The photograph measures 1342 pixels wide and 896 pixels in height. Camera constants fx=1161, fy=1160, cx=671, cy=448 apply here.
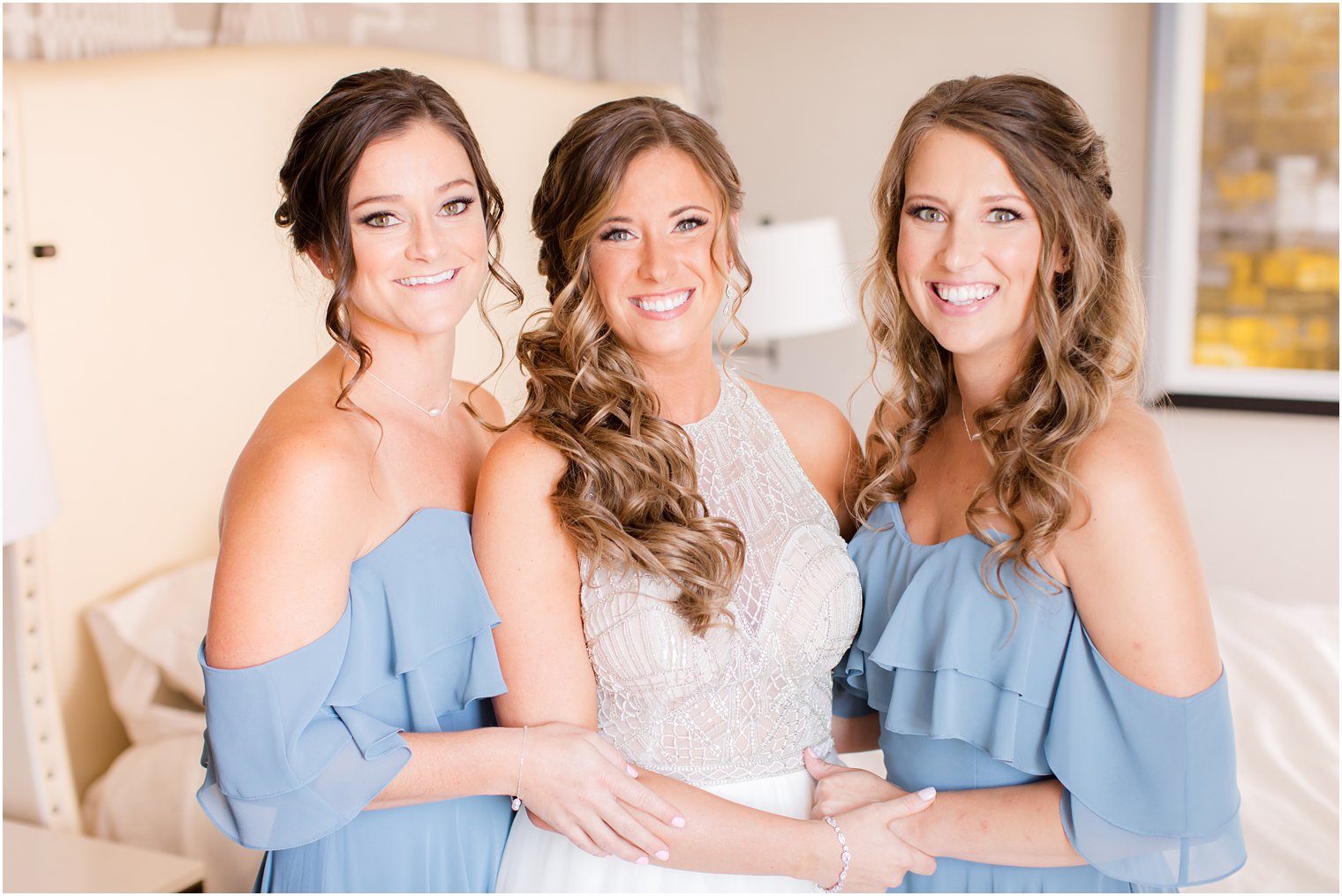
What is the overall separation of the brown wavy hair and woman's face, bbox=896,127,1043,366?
2.04ft

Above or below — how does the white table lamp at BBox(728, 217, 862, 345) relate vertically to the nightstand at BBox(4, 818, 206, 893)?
above

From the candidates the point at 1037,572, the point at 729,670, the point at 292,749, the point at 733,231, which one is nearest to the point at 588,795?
the point at 729,670

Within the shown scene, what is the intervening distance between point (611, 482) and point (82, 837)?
140 cm

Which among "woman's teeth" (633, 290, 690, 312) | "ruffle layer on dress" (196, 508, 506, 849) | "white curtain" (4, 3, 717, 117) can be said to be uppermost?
"white curtain" (4, 3, 717, 117)

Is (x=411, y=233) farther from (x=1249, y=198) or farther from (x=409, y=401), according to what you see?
(x=1249, y=198)

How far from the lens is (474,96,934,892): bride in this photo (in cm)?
160

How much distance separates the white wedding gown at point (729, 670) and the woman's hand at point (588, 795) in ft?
0.33

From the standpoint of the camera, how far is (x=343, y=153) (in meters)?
1.59

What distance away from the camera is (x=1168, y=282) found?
467cm

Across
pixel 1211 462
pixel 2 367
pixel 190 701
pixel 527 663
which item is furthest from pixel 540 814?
pixel 1211 462

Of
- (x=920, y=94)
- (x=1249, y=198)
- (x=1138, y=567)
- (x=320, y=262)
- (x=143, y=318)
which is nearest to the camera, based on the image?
(x=1138, y=567)

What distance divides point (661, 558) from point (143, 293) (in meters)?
1.57

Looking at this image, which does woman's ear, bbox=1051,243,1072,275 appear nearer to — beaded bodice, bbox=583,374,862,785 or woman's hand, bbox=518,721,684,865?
beaded bodice, bbox=583,374,862,785

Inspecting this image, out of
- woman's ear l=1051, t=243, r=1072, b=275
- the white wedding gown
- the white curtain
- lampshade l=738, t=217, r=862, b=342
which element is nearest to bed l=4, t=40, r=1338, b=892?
the white curtain
